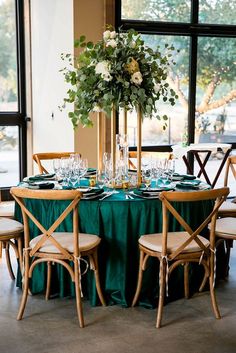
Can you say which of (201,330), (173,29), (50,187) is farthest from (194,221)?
(173,29)

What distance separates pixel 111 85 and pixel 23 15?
3.56 meters

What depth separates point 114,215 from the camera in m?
3.71

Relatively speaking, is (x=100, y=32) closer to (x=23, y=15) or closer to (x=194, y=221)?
(x=23, y=15)

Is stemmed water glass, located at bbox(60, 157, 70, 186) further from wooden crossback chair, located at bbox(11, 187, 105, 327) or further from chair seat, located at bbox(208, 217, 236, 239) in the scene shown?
chair seat, located at bbox(208, 217, 236, 239)

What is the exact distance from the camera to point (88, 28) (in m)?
6.22

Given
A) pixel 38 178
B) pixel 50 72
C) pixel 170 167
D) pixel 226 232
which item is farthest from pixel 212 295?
pixel 50 72

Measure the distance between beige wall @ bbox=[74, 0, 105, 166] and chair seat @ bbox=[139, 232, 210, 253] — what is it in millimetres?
2807

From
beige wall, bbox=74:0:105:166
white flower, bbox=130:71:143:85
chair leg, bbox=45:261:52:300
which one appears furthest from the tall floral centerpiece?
beige wall, bbox=74:0:105:166

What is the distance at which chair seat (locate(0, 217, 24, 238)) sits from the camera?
3.91 metres

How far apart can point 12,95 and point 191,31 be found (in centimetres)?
253

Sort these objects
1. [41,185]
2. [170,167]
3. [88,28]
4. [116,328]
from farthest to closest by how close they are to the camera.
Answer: [88,28], [170,167], [41,185], [116,328]

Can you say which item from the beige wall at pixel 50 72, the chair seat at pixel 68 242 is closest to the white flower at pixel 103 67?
the chair seat at pixel 68 242

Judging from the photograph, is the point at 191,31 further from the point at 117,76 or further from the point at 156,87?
the point at 117,76

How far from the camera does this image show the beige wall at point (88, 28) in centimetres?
614
